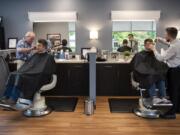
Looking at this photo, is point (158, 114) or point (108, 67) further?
point (108, 67)

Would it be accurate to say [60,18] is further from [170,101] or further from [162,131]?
[162,131]

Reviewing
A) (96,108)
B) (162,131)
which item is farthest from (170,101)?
(96,108)

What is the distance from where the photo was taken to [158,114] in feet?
11.9

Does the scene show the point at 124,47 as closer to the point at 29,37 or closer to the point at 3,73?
the point at 29,37

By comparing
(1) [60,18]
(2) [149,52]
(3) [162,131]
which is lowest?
(3) [162,131]

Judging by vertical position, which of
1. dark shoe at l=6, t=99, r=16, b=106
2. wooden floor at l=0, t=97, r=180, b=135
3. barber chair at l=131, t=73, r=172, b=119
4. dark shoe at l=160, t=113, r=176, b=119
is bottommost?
wooden floor at l=0, t=97, r=180, b=135

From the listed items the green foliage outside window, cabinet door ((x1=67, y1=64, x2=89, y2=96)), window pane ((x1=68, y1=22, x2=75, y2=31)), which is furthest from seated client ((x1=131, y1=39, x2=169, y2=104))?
window pane ((x1=68, y1=22, x2=75, y2=31))

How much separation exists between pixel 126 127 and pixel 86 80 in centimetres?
182

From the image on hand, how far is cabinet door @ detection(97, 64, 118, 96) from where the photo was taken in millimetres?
4750

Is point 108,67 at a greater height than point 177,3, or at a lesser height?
lesser

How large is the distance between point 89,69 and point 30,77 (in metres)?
1.04

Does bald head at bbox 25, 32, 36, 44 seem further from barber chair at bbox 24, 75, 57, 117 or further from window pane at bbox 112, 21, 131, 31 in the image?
window pane at bbox 112, 21, 131, 31

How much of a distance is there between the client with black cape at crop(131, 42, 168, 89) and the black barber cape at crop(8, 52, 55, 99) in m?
1.36

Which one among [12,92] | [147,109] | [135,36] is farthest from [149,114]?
[135,36]
